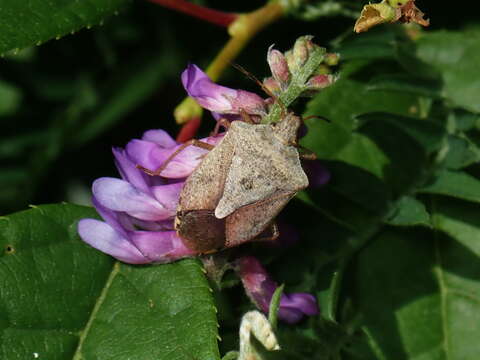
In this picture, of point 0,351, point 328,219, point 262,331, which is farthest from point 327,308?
point 0,351

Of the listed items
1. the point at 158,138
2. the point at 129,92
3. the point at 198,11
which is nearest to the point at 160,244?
the point at 158,138

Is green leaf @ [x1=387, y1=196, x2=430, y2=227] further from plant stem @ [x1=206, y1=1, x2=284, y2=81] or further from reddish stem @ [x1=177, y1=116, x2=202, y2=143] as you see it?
plant stem @ [x1=206, y1=1, x2=284, y2=81]

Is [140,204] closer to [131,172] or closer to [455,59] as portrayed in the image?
[131,172]

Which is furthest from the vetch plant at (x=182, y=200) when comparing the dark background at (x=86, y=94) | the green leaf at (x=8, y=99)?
the green leaf at (x=8, y=99)

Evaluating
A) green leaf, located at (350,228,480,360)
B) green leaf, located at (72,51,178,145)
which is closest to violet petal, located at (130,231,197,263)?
green leaf, located at (350,228,480,360)

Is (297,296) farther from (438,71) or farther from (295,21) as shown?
(295,21)

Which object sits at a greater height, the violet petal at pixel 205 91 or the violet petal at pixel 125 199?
the violet petal at pixel 205 91

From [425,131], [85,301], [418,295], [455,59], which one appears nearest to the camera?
[85,301]

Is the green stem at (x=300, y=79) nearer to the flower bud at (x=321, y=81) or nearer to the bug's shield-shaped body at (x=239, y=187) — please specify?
the flower bud at (x=321, y=81)
